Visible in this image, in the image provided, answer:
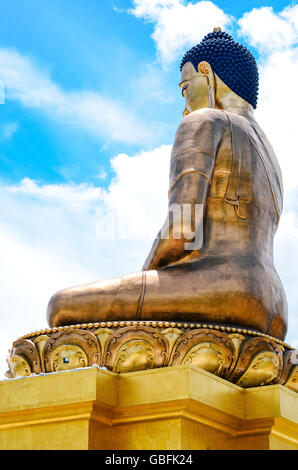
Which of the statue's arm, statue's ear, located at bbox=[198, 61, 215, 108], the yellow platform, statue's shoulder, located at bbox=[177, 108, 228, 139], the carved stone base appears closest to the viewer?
the yellow platform

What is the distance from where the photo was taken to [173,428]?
193 inches

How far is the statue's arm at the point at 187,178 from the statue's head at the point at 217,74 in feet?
2.66

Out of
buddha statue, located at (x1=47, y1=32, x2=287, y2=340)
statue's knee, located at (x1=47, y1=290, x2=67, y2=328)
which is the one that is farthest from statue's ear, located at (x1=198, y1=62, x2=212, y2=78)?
statue's knee, located at (x1=47, y1=290, x2=67, y2=328)

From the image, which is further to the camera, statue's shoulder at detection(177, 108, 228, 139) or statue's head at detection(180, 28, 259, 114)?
statue's head at detection(180, 28, 259, 114)

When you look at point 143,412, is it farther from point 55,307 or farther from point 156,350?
point 55,307

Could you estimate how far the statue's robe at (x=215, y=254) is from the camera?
571cm

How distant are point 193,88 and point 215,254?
2089 mm

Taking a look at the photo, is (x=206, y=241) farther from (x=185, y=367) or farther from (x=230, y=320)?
(x=185, y=367)

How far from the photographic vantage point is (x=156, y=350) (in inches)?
213

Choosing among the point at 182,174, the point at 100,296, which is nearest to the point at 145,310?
the point at 100,296

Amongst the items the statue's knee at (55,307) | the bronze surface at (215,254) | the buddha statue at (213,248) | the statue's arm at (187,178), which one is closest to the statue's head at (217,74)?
the buddha statue at (213,248)

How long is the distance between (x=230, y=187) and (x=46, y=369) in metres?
2.14

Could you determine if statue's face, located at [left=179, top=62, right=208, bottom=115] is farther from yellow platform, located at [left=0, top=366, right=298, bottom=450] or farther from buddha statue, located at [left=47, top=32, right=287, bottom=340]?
yellow platform, located at [left=0, top=366, right=298, bottom=450]

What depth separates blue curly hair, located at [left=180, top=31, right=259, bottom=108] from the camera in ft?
24.2
